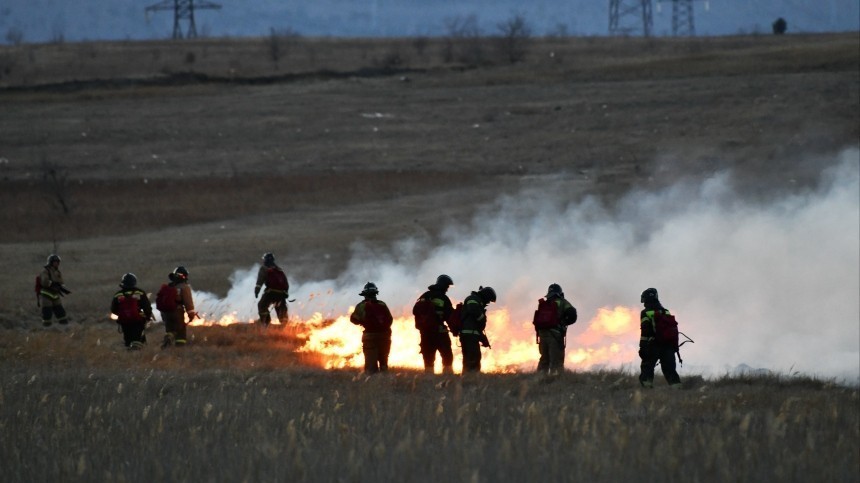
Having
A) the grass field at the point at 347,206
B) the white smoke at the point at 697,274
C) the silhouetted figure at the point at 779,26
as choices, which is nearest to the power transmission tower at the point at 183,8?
the grass field at the point at 347,206

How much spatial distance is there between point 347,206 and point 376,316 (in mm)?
26919

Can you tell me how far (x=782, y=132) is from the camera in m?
49.9

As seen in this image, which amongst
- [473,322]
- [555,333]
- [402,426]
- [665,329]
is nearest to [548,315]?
[555,333]

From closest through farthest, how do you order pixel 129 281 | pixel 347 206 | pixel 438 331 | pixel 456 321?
1. pixel 456 321
2. pixel 438 331
3. pixel 129 281
4. pixel 347 206

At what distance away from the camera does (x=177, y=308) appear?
2014 centimetres

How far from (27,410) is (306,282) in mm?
17233

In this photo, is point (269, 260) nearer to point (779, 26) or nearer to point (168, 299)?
point (168, 299)

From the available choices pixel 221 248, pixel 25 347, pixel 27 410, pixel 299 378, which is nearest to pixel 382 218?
pixel 221 248

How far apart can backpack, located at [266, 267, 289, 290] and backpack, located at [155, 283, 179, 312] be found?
292 centimetres

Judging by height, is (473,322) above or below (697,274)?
below

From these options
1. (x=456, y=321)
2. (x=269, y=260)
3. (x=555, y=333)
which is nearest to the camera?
(x=555, y=333)

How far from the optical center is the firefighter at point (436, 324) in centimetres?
1762

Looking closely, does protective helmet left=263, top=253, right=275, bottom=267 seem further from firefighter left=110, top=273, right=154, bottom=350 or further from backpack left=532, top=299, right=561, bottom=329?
backpack left=532, top=299, right=561, bottom=329

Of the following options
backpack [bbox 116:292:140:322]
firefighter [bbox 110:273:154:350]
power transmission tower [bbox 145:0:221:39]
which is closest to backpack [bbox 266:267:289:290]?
firefighter [bbox 110:273:154:350]
